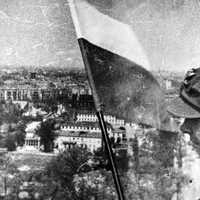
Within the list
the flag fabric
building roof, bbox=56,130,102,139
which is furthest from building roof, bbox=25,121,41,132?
the flag fabric

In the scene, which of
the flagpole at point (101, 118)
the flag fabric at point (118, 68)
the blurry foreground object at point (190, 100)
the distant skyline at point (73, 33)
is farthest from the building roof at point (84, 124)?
the blurry foreground object at point (190, 100)

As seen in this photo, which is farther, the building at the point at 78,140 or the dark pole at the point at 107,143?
the building at the point at 78,140

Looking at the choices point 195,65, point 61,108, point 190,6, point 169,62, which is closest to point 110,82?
point 61,108

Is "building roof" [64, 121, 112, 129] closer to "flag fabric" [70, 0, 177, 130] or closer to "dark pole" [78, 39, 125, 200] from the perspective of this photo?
"flag fabric" [70, 0, 177, 130]

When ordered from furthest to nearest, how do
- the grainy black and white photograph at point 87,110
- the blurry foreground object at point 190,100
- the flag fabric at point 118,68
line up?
the grainy black and white photograph at point 87,110
the flag fabric at point 118,68
the blurry foreground object at point 190,100

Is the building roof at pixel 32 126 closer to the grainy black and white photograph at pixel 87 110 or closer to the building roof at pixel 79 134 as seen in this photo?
the grainy black and white photograph at pixel 87 110

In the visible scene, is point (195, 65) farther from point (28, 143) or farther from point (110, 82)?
point (28, 143)

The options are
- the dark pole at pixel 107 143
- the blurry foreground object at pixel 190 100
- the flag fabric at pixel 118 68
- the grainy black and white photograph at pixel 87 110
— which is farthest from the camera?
the grainy black and white photograph at pixel 87 110
